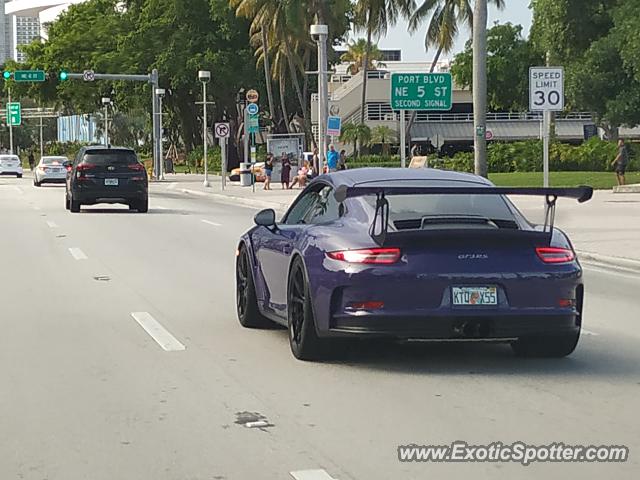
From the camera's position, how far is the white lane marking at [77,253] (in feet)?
63.8

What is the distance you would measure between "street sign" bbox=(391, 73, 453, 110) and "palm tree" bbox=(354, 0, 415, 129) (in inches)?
1235

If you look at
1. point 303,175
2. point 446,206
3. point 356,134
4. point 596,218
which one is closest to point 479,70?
point 596,218

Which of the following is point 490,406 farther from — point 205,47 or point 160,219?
point 205,47

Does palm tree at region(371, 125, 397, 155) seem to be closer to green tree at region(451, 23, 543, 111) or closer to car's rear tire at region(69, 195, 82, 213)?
green tree at region(451, 23, 543, 111)

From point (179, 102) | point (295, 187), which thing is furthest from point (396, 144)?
point (295, 187)

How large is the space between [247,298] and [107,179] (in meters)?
21.0

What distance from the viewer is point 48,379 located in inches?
360

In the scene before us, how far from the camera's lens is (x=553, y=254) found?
9172mm

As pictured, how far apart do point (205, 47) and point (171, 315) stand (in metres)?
61.5

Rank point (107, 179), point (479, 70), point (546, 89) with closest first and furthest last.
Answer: point (546, 89), point (479, 70), point (107, 179)

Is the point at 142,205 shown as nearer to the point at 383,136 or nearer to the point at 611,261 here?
the point at 611,261

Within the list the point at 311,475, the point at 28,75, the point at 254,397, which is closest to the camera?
the point at 311,475

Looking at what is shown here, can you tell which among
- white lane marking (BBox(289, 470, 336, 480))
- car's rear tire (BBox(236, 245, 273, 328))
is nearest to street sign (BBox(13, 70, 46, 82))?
car's rear tire (BBox(236, 245, 273, 328))

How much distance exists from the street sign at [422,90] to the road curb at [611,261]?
1174 cm
